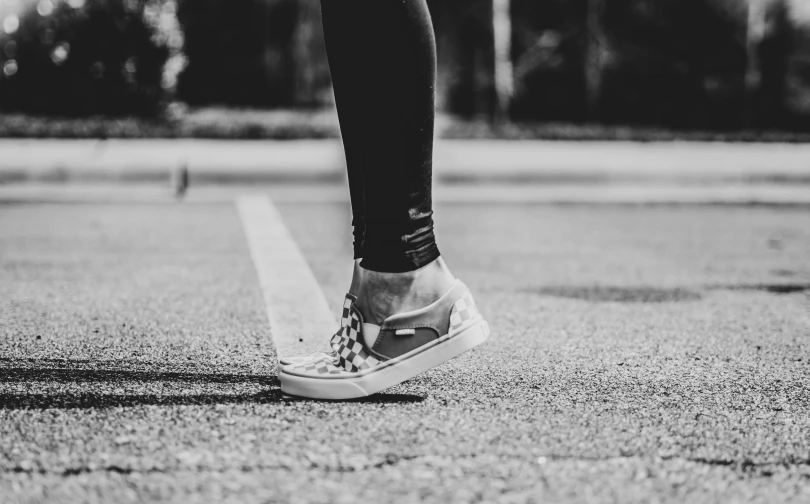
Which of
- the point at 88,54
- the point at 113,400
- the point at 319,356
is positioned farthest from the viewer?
the point at 88,54

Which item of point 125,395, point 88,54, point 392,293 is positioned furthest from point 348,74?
point 88,54

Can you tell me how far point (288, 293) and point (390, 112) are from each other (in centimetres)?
132

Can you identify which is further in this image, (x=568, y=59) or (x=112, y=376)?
(x=568, y=59)

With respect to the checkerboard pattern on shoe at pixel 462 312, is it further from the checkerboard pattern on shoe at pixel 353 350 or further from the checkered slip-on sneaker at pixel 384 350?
the checkerboard pattern on shoe at pixel 353 350

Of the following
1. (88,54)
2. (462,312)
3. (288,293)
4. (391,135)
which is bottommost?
(288,293)

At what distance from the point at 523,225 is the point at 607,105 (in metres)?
20.0

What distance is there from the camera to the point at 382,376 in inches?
79.5

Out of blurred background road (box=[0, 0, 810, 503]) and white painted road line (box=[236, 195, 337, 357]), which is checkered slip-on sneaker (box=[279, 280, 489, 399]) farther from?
white painted road line (box=[236, 195, 337, 357])

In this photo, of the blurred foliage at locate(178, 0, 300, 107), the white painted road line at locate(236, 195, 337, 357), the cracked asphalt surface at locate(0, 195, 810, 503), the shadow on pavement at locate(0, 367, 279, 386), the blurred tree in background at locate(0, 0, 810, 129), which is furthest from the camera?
the blurred foliage at locate(178, 0, 300, 107)

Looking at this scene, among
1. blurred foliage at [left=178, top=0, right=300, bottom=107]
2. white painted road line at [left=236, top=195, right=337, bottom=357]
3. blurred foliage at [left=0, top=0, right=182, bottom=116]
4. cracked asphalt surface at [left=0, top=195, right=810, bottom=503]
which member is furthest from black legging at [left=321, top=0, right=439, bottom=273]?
blurred foliage at [left=178, top=0, right=300, bottom=107]

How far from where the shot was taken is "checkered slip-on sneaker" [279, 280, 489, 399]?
2004 mm

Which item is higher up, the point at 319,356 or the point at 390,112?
the point at 390,112

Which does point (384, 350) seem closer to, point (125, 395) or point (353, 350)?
point (353, 350)

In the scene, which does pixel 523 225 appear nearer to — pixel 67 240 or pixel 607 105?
pixel 67 240
